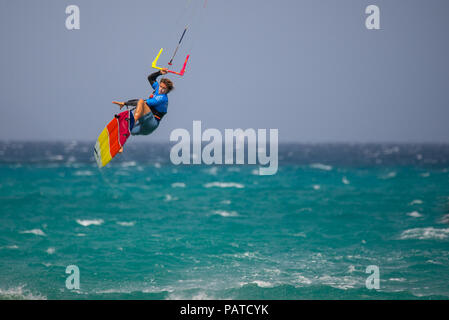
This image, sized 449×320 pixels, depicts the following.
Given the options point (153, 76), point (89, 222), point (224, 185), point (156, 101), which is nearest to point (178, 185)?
point (224, 185)

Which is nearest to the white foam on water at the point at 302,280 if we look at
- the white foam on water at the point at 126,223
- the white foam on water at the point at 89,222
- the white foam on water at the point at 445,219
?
the white foam on water at the point at 126,223

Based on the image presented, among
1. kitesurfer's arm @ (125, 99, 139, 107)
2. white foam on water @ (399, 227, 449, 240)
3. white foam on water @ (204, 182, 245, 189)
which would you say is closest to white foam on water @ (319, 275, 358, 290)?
white foam on water @ (399, 227, 449, 240)

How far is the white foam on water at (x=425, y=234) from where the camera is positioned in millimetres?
28339

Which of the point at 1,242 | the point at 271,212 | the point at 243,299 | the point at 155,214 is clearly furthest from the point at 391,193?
the point at 1,242

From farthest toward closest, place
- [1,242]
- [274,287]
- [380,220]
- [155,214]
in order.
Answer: [155,214] < [380,220] < [1,242] < [274,287]

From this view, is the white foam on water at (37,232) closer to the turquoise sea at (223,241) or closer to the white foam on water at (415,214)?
the turquoise sea at (223,241)

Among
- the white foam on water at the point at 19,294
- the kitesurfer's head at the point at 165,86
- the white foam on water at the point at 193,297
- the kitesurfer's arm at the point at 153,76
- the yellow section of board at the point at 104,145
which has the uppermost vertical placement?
the kitesurfer's arm at the point at 153,76

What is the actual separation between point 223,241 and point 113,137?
15.5m

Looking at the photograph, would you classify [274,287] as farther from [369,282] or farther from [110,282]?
[110,282]

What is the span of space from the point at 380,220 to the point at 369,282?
50.0 feet

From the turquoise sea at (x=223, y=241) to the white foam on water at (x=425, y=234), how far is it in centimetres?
6

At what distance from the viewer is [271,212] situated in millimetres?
37969

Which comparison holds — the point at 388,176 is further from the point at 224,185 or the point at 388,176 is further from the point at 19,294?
the point at 19,294
